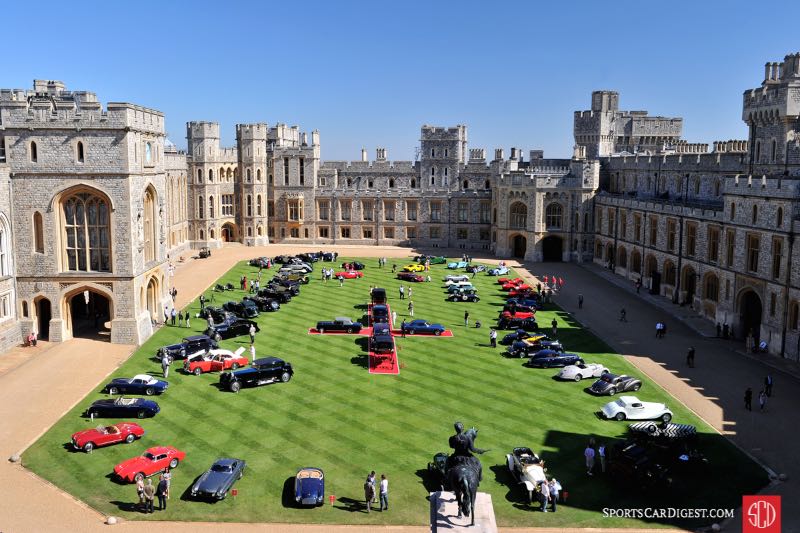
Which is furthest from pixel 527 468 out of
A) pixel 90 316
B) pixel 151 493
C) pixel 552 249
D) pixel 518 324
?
pixel 552 249

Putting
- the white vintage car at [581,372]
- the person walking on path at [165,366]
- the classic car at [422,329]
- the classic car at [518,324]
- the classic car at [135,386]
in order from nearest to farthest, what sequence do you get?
the classic car at [135,386]
the person walking on path at [165,366]
the white vintage car at [581,372]
the classic car at [422,329]
the classic car at [518,324]

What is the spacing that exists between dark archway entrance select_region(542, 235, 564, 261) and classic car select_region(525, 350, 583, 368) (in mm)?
46462

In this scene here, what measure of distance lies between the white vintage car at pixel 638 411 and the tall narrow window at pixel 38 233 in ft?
125

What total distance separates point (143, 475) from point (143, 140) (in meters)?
29.2

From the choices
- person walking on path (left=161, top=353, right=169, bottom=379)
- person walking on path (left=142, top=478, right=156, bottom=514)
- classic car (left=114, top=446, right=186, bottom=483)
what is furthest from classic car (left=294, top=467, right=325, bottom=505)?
person walking on path (left=161, top=353, right=169, bottom=379)

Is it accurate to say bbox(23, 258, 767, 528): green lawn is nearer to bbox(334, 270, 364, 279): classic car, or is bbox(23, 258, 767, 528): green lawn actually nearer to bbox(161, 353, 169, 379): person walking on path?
bbox(161, 353, 169, 379): person walking on path

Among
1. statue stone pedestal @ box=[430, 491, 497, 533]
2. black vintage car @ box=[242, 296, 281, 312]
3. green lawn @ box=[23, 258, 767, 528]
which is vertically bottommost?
green lawn @ box=[23, 258, 767, 528]

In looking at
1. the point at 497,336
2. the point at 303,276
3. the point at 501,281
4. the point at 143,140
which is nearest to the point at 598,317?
the point at 497,336

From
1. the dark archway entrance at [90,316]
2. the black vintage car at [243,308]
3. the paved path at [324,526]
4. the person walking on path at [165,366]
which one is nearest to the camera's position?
the paved path at [324,526]

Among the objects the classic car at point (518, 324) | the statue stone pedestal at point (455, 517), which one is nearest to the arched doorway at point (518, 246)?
the classic car at point (518, 324)

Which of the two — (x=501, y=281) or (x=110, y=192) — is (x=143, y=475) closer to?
(x=110, y=192)

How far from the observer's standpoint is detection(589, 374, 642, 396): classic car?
40812mm

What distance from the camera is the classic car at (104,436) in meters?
32.5

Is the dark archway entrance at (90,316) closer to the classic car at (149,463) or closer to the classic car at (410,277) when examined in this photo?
the classic car at (149,463)
